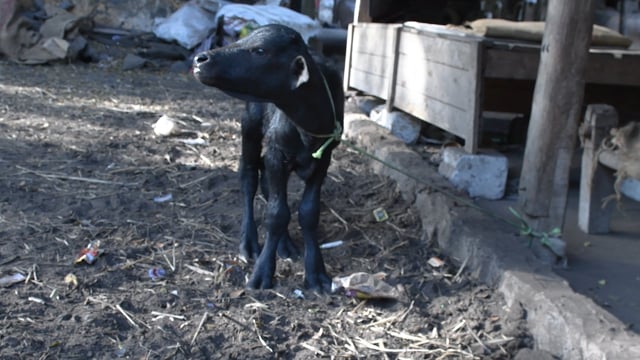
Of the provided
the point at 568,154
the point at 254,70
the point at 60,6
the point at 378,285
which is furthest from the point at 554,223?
the point at 60,6

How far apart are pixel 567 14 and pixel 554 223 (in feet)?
4.21

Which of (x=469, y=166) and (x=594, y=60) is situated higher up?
(x=594, y=60)

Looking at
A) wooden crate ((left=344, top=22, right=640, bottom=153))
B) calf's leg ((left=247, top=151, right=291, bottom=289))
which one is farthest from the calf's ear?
wooden crate ((left=344, top=22, right=640, bottom=153))

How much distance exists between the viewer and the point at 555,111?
4207 mm

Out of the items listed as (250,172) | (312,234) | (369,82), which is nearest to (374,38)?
(369,82)

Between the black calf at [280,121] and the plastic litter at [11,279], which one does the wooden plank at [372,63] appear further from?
the plastic litter at [11,279]

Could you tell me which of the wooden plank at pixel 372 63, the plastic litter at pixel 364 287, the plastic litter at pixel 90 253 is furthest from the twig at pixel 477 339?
the wooden plank at pixel 372 63

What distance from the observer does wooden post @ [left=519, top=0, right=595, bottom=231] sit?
13.5 ft

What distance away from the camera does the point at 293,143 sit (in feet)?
11.9

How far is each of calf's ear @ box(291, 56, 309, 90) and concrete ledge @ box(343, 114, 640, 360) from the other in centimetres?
148

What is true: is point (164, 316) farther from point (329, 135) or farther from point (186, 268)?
point (329, 135)

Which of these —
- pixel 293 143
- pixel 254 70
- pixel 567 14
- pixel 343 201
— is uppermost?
pixel 567 14

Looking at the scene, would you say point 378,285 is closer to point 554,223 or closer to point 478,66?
point 554,223

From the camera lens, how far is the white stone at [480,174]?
5.37 metres
